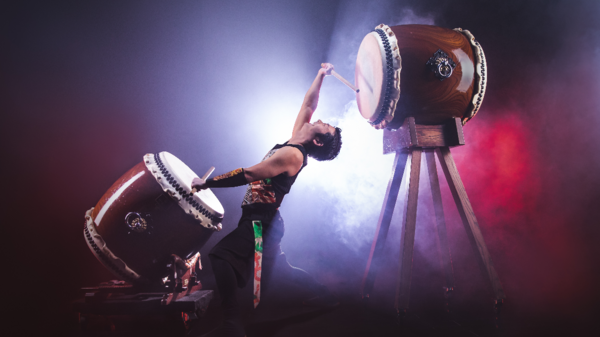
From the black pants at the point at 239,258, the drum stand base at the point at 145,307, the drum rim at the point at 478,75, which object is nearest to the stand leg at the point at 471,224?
the drum rim at the point at 478,75

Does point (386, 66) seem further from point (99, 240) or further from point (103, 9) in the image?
point (103, 9)

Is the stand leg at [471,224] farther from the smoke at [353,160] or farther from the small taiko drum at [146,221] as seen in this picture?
the small taiko drum at [146,221]

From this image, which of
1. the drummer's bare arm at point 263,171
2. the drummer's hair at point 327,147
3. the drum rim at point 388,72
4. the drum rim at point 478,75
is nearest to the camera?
the drummer's bare arm at point 263,171

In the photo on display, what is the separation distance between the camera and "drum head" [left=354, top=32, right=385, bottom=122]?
1.64m

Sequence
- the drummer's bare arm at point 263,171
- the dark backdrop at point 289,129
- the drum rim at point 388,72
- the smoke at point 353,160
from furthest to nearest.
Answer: the smoke at point 353,160, the dark backdrop at point 289,129, the drum rim at point 388,72, the drummer's bare arm at point 263,171

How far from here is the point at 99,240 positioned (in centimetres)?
163

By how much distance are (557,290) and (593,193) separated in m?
0.82

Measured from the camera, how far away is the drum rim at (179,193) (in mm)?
1608

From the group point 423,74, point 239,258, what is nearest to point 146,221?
point 239,258

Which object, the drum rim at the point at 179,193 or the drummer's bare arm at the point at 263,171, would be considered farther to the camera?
the drum rim at the point at 179,193

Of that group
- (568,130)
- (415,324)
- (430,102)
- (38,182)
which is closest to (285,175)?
(430,102)

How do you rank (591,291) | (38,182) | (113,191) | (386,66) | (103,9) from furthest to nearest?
(103,9)
(38,182)
(591,291)
(113,191)
(386,66)

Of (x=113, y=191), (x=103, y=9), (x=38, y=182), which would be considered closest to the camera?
(x=113, y=191)

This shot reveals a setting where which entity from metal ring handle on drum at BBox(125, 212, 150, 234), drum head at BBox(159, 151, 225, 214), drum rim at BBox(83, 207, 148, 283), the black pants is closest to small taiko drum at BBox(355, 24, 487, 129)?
the black pants
